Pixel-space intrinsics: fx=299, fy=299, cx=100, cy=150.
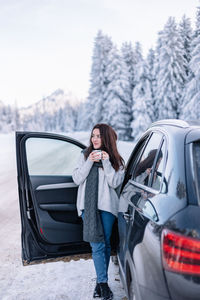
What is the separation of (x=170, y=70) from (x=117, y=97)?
658cm

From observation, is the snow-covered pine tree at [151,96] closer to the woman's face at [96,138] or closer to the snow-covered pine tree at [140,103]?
the snow-covered pine tree at [140,103]

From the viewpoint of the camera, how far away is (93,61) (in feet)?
119

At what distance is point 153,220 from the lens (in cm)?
188

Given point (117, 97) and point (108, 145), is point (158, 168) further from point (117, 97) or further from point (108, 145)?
point (117, 97)

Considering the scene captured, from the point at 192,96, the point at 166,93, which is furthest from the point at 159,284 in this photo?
the point at 166,93

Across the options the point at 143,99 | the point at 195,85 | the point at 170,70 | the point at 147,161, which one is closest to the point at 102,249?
the point at 147,161

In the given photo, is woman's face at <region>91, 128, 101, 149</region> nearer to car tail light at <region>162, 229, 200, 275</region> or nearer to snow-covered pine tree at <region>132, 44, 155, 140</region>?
car tail light at <region>162, 229, 200, 275</region>

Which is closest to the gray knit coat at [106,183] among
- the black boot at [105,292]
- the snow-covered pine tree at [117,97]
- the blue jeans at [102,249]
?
the blue jeans at [102,249]

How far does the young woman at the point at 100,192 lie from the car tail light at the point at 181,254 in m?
1.64

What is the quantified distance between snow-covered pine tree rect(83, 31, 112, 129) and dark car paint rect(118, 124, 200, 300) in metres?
32.4

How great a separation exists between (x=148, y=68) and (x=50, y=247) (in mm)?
30876

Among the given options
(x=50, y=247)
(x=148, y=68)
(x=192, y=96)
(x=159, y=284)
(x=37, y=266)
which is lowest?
(x=37, y=266)

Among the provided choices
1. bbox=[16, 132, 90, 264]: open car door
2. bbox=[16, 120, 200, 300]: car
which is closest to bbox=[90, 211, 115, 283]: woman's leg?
bbox=[16, 120, 200, 300]: car

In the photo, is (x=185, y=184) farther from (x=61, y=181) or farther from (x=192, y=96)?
(x=192, y=96)
